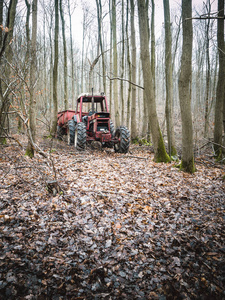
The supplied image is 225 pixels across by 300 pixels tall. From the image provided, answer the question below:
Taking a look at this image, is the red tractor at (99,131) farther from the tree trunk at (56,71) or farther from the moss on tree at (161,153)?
the tree trunk at (56,71)

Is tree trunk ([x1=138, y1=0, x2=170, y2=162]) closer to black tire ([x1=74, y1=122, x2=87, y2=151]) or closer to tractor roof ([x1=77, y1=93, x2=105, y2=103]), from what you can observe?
tractor roof ([x1=77, y1=93, x2=105, y2=103])

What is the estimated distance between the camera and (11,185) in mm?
4086

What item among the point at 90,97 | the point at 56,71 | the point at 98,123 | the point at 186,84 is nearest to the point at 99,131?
the point at 98,123

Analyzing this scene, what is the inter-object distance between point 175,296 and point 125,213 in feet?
5.18

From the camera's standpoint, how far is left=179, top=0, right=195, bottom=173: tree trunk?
16.6ft

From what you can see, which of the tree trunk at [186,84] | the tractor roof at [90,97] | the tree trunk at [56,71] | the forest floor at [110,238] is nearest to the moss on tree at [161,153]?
the tree trunk at [186,84]

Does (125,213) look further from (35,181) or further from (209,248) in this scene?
(35,181)

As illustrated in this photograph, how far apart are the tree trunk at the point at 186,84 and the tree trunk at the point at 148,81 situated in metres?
1.20

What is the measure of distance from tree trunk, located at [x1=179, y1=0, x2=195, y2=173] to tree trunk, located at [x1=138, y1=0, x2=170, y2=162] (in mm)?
1197

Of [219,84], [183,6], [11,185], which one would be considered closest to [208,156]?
[219,84]

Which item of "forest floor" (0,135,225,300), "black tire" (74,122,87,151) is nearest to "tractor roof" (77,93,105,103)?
"black tire" (74,122,87,151)

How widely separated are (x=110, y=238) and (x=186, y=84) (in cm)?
463

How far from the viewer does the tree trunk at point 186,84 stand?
199 inches

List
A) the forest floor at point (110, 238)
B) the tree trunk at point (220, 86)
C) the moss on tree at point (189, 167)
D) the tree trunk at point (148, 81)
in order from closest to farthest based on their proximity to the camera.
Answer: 1. the forest floor at point (110, 238)
2. the moss on tree at point (189, 167)
3. the tree trunk at point (148, 81)
4. the tree trunk at point (220, 86)
